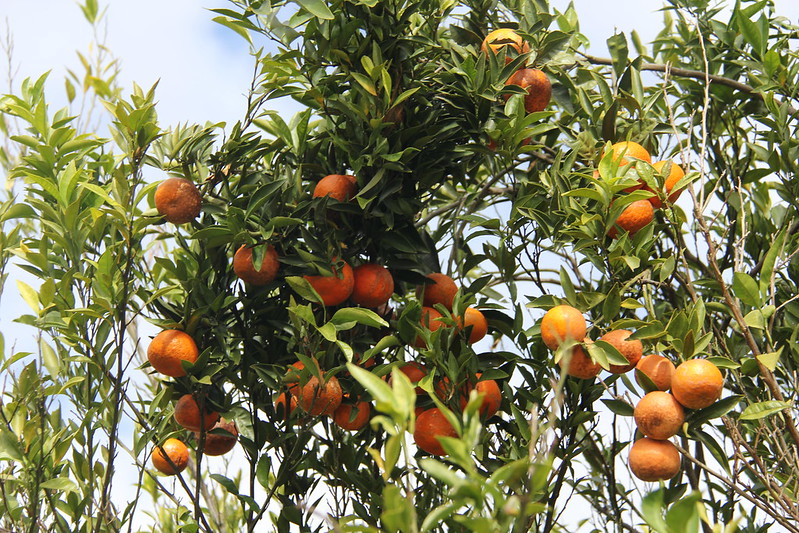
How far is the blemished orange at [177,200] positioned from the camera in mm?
1752

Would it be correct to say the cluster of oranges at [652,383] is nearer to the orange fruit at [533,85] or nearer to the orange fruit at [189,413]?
the orange fruit at [533,85]

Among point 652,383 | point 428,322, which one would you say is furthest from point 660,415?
point 428,322

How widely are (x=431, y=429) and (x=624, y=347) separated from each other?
1.31 ft

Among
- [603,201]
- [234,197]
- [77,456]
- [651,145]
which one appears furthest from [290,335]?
[651,145]

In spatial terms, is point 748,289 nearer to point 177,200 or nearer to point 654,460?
point 654,460

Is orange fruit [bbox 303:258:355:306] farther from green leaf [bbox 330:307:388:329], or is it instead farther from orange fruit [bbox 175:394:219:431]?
orange fruit [bbox 175:394:219:431]

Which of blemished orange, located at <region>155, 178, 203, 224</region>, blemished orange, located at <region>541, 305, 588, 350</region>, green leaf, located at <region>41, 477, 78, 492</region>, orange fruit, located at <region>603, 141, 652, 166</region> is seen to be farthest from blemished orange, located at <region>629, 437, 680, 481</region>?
green leaf, located at <region>41, 477, 78, 492</region>

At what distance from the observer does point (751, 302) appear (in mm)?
1695

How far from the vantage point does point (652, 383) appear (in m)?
1.59

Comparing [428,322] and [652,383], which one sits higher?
[428,322]

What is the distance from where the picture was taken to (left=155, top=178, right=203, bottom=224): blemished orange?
1752 millimetres

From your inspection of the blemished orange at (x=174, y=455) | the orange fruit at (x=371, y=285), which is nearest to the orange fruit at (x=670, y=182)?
the orange fruit at (x=371, y=285)

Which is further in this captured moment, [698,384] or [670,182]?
[670,182]

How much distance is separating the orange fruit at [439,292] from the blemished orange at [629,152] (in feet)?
1.46
